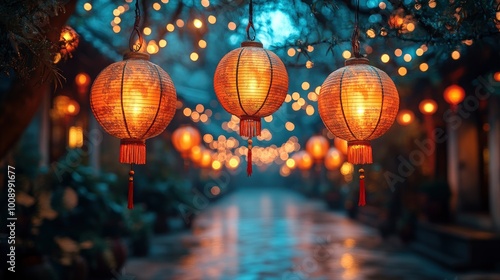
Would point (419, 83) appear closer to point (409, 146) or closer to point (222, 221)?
point (409, 146)

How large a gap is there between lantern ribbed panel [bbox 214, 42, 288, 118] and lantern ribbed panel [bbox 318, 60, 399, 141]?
1.29ft

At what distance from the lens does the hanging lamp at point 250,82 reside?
13.3ft

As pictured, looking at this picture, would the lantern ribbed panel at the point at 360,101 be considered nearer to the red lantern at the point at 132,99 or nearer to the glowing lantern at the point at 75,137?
the red lantern at the point at 132,99

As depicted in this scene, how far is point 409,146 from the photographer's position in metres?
14.4

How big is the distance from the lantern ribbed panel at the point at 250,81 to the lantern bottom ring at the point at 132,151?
733 millimetres

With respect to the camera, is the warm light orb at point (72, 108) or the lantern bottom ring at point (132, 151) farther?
the warm light orb at point (72, 108)

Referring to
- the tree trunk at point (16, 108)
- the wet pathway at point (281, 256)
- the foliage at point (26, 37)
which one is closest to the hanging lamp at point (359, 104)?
the foliage at point (26, 37)

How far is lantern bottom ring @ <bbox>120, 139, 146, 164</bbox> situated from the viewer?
4.05m

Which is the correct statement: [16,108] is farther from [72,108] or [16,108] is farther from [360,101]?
[72,108]

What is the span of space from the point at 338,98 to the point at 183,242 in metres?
11.2

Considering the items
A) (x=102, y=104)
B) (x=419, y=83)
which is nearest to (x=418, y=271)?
(x=419, y=83)

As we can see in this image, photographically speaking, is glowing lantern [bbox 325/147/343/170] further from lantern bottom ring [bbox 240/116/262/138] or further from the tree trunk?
lantern bottom ring [bbox 240/116/262/138]

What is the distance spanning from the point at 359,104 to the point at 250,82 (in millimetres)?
820

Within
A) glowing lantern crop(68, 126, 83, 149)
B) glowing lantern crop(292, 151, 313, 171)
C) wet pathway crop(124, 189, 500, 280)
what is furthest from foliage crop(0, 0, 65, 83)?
glowing lantern crop(292, 151, 313, 171)
